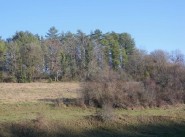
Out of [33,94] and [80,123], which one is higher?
[33,94]

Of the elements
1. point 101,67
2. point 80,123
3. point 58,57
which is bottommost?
point 80,123

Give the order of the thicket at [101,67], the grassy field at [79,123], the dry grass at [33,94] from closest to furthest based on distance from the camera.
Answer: the grassy field at [79,123]
the thicket at [101,67]
the dry grass at [33,94]

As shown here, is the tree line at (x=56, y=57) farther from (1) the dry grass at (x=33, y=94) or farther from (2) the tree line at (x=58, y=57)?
(1) the dry grass at (x=33, y=94)

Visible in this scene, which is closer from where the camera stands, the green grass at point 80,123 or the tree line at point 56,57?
the green grass at point 80,123

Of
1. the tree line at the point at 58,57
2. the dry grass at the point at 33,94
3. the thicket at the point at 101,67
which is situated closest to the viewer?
the thicket at the point at 101,67

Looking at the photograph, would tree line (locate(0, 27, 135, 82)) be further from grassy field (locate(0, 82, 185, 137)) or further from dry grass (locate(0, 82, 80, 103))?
grassy field (locate(0, 82, 185, 137))

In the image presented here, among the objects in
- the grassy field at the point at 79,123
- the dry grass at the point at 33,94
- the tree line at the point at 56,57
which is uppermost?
the tree line at the point at 56,57

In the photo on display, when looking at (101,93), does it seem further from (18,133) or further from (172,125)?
(18,133)

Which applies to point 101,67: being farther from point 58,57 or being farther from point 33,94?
point 58,57

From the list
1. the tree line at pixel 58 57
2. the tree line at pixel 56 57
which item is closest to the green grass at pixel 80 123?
the tree line at pixel 58 57

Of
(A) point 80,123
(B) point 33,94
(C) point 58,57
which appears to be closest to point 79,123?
(A) point 80,123

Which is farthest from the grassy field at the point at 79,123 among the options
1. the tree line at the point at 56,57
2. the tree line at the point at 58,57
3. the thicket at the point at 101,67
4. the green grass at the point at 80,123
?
the tree line at the point at 56,57

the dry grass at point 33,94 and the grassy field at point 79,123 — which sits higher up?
the dry grass at point 33,94

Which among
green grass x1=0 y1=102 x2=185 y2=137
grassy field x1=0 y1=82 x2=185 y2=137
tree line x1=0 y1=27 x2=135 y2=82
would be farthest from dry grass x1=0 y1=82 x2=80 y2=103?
tree line x1=0 y1=27 x2=135 y2=82
